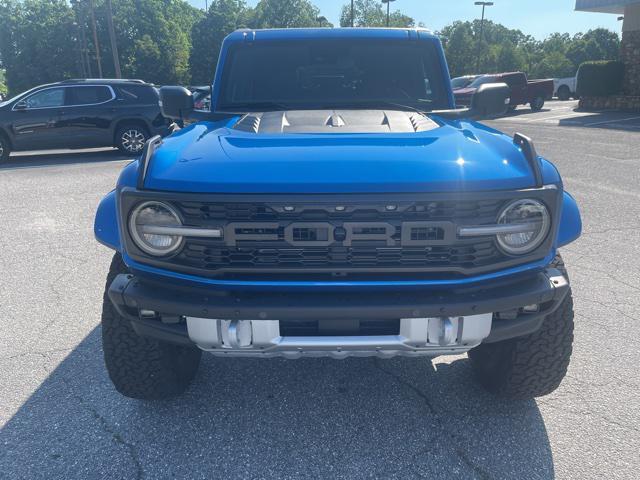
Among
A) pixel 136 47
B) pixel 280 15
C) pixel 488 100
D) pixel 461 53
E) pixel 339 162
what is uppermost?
pixel 280 15

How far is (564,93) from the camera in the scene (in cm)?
3316

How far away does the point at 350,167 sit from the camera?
1.98 metres

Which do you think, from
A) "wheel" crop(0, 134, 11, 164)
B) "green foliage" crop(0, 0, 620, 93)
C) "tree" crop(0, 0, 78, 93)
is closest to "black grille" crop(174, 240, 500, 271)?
"wheel" crop(0, 134, 11, 164)

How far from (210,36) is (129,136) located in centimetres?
5360

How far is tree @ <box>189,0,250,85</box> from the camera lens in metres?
56.3

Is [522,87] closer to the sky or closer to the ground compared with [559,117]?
closer to the sky

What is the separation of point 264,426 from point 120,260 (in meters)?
1.05

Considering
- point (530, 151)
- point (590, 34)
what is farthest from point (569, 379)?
point (590, 34)

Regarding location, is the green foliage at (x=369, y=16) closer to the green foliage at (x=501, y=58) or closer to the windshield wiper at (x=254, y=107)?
the green foliage at (x=501, y=58)

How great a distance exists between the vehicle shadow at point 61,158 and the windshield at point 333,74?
8.51m

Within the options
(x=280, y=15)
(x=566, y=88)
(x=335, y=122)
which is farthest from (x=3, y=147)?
(x=280, y=15)

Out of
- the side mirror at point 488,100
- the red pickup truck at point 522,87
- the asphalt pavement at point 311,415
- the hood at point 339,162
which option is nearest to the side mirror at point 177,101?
the hood at point 339,162

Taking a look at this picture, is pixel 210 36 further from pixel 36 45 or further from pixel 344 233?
pixel 344 233

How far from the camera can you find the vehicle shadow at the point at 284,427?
223 cm
